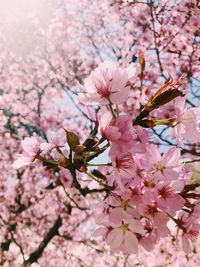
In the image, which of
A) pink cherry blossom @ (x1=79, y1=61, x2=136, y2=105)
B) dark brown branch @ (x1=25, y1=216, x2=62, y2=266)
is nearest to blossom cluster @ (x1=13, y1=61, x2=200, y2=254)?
pink cherry blossom @ (x1=79, y1=61, x2=136, y2=105)

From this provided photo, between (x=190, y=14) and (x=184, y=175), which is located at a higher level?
(x=190, y=14)

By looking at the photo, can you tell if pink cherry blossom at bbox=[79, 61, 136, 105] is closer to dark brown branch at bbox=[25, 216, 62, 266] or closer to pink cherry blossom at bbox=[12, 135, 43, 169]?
pink cherry blossom at bbox=[12, 135, 43, 169]

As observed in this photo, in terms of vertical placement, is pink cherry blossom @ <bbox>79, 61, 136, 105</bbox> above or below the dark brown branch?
below

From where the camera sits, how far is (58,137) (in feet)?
5.70

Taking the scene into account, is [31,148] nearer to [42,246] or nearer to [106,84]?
[106,84]

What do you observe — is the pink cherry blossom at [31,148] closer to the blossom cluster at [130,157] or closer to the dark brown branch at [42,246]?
the blossom cluster at [130,157]

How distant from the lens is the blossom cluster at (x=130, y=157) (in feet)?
→ 5.06

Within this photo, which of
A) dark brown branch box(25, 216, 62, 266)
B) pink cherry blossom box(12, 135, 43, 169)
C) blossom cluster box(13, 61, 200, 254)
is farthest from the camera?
dark brown branch box(25, 216, 62, 266)

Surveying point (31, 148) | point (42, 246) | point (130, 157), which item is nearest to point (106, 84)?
point (130, 157)

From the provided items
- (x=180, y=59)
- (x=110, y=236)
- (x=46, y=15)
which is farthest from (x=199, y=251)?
(x=46, y=15)

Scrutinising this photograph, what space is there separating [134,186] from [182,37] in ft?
23.8

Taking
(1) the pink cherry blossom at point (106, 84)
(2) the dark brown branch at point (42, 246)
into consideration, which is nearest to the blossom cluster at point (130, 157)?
(1) the pink cherry blossom at point (106, 84)

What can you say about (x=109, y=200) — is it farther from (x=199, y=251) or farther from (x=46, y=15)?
(x=46, y=15)

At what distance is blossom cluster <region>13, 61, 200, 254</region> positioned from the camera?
5.06 ft
